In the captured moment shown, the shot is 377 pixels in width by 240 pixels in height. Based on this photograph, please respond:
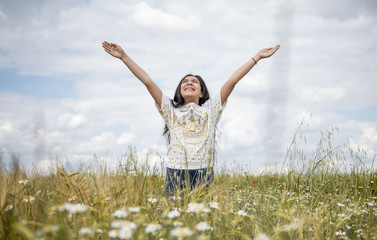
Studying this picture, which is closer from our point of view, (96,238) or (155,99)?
(96,238)

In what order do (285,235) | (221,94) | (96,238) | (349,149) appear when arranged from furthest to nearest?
(349,149), (221,94), (285,235), (96,238)

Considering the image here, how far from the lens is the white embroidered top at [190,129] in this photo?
14.0 feet

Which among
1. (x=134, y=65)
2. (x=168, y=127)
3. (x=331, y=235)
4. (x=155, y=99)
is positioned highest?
(x=134, y=65)

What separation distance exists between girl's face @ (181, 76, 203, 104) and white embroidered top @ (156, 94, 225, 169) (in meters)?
0.13

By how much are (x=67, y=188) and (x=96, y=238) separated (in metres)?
0.88

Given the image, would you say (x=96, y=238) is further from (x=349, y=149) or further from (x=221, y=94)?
(x=349, y=149)

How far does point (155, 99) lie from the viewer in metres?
4.56

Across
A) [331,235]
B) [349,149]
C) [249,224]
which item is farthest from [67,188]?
[349,149]

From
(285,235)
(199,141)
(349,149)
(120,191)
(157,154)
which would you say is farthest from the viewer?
(349,149)

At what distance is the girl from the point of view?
4.28 m

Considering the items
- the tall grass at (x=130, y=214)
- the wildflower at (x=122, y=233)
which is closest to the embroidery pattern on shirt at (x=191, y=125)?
the tall grass at (x=130, y=214)

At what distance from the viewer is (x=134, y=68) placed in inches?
175

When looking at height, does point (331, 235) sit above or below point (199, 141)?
below

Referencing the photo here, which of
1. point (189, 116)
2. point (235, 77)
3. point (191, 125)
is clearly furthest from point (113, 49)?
point (235, 77)
